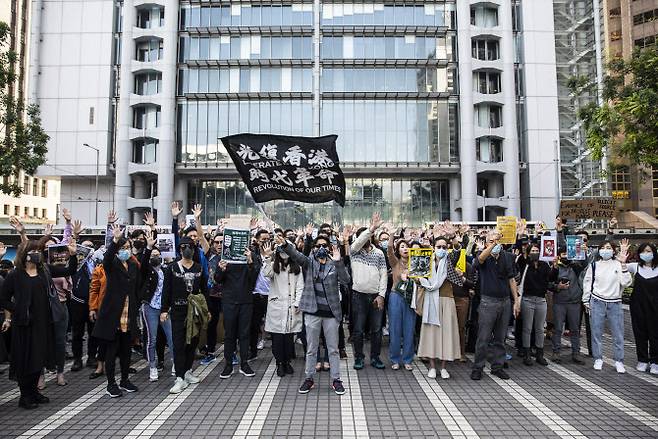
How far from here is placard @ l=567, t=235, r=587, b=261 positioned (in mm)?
8456

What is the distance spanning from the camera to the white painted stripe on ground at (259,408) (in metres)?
5.20

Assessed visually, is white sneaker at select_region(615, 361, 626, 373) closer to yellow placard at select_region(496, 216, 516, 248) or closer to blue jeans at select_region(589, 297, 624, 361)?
blue jeans at select_region(589, 297, 624, 361)

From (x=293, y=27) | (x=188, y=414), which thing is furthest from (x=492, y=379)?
(x=293, y=27)

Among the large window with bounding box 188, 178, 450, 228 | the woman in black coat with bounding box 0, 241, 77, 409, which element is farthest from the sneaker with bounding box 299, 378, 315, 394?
the large window with bounding box 188, 178, 450, 228

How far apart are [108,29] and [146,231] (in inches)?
1617

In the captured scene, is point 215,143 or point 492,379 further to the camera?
point 215,143

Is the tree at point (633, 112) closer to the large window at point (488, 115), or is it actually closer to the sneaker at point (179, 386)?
the sneaker at point (179, 386)

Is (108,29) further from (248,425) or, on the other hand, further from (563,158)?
(248,425)

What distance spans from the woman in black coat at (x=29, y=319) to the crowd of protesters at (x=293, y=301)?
1 cm

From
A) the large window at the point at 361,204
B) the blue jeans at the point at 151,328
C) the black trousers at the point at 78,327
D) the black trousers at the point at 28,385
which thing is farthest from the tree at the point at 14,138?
the large window at the point at 361,204

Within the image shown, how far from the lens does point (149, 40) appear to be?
133 feet

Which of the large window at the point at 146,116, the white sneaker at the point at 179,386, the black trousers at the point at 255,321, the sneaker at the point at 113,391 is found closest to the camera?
the sneaker at the point at 113,391

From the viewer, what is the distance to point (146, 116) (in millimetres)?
40312

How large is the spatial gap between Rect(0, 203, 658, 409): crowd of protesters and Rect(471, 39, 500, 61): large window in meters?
35.6
